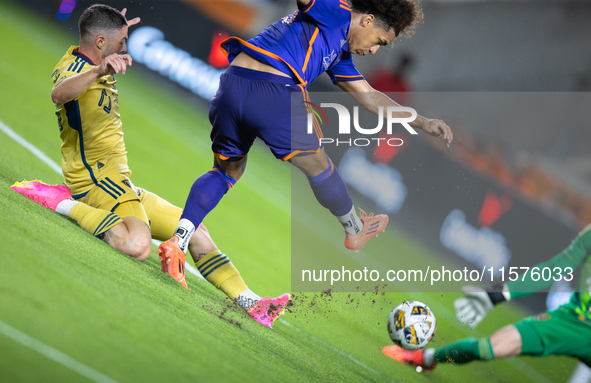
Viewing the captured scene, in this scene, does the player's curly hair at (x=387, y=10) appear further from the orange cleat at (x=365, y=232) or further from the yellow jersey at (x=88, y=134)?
the yellow jersey at (x=88, y=134)

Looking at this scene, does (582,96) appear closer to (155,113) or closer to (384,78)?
(384,78)

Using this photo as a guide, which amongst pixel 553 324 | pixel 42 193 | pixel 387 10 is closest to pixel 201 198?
pixel 42 193

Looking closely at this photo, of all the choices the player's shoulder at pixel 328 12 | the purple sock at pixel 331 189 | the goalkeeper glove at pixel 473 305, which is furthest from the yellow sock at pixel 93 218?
the goalkeeper glove at pixel 473 305

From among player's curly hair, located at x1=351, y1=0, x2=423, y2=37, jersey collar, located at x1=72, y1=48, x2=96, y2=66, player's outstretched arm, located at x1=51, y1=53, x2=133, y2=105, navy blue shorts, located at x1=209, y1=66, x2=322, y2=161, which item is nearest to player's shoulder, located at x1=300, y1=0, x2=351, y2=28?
player's curly hair, located at x1=351, y1=0, x2=423, y2=37

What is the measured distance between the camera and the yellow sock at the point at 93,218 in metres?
3.36

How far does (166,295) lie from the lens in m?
2.83

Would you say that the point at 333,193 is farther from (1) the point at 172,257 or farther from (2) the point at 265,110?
(1) the point at 172,257

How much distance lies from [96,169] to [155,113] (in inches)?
180

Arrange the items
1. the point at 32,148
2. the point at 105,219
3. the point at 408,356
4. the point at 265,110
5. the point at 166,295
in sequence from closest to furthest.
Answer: the point at 166,295, the point at 265,110, the point at 105,219, the point at 408,356, the point at 32,148

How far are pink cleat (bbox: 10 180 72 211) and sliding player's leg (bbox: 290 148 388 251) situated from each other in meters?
1.57

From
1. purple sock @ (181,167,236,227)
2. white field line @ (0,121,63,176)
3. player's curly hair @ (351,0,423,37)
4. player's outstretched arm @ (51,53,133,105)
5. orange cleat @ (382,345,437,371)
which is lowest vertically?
white field line @ (0,121,63,176)

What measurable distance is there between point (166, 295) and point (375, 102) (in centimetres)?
191

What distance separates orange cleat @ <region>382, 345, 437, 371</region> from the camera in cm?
372

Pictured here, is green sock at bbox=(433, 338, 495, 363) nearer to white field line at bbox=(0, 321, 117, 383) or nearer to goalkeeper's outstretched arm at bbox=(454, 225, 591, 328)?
goalkeeper's outstretched arm at bbox=(454, 225, 591, 328)
